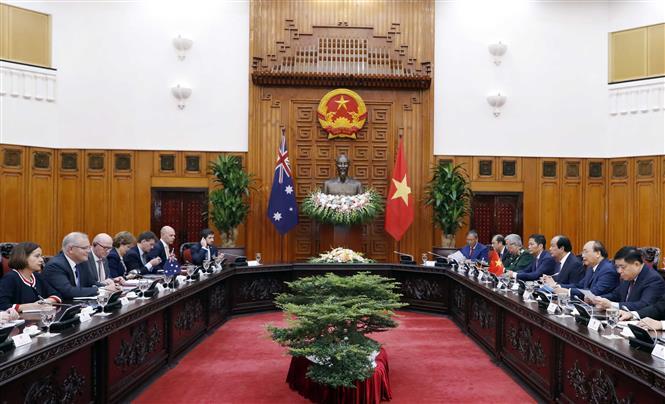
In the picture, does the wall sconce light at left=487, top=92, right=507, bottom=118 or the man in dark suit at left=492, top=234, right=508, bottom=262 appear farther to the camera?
the wall sconce light at left=487, top=92, right=507, bottom=118

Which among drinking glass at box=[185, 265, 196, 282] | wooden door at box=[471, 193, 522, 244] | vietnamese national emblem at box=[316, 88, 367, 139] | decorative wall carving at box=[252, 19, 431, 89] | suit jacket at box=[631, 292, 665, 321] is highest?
decorative wall carving at box=[252, 19, 431, 89]

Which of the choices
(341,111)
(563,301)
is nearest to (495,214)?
(341,111)

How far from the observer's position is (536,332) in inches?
165

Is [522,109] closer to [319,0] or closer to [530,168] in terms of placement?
[530,168]

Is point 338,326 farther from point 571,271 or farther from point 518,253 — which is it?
point 518,253

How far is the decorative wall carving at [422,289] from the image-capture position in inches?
305

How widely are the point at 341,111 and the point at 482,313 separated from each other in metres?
5.30

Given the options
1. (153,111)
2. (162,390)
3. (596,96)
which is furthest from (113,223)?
(596,96)

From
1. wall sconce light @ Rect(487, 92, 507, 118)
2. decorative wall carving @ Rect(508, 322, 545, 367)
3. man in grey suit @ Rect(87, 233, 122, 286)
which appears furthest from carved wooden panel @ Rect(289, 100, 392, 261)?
decorative wall carving @ Rect(508, 322, 545, 367)

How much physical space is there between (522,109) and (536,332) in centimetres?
712

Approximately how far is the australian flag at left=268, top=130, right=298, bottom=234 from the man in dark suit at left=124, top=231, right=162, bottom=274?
11.3ft

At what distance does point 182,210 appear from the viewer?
10172 mm

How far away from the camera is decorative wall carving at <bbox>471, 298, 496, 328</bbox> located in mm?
5516

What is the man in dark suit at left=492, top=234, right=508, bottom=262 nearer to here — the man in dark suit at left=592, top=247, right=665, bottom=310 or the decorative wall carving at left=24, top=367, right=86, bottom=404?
the man in dark suit at left=592, top=247, right=665, bottom=310
